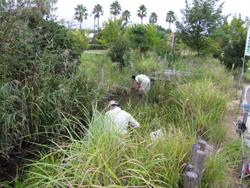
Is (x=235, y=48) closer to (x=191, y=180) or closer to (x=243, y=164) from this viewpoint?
(x=243, y=164)

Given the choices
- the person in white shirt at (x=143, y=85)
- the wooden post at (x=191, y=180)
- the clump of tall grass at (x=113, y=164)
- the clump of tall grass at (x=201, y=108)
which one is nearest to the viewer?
the clump of tall grass at (x=113, y=164)

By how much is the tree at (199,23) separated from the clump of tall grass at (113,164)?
12640 millimetres

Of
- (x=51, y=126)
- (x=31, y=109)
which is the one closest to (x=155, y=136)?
(x=51, y=126)

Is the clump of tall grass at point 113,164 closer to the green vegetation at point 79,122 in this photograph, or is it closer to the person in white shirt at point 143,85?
the green vegetation at point 79,122

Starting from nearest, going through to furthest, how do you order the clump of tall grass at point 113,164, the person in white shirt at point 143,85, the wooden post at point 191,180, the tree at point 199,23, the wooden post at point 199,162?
the clump of tall grass at point 113,164 → the wooden post at point 191,180 → the wooden post at point 199,162 → the person in white shirt at point 143,85 → the tree at point 199,23

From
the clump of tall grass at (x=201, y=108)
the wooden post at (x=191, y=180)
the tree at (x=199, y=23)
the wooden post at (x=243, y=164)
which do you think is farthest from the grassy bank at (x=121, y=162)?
the tree at (x=199, y=23)

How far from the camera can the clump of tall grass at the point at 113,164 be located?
8.10 feet

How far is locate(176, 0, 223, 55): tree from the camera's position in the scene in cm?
1479

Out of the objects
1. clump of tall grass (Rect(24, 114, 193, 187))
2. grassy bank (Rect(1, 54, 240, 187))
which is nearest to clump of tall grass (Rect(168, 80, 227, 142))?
grassy bank (Rect(1, 54, 240, 187))

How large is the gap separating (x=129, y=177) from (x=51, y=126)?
1713 millimetres

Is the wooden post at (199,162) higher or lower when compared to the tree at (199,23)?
lower

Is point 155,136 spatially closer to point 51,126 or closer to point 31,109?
point 51,126

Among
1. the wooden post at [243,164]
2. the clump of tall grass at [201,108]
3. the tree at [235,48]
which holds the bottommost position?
the wooden post at [243,164]

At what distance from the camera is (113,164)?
8.57ft
